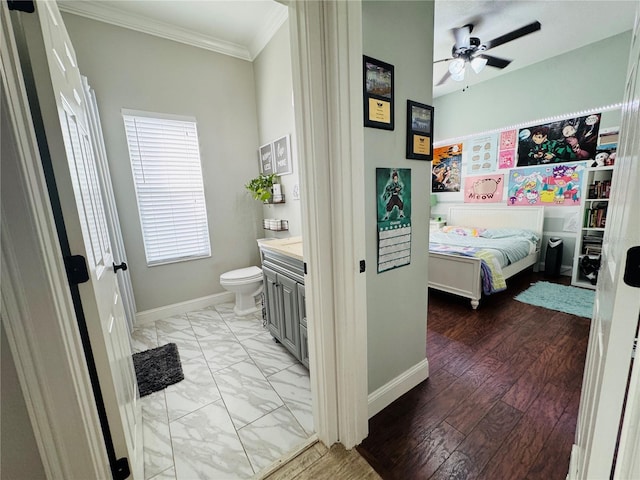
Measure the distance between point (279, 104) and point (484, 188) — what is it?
3.67 meters

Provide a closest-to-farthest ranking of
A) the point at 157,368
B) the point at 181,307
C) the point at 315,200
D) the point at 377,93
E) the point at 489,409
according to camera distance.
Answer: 1. the point at 315,200
2. the point at 377,93
3. the point at 489,409
4. the point at 157,368
5. the point at 181,307

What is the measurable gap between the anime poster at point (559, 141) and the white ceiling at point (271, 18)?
3.08 feet

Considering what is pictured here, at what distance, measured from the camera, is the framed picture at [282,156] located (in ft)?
8.75

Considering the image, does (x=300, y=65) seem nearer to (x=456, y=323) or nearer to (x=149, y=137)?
(x=149, y=137)

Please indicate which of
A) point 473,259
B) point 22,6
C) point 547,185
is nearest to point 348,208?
point 22,6

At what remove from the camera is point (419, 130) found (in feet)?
4.62

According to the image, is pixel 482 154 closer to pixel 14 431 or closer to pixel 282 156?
pixel 282 156

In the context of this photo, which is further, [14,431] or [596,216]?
[596,216]

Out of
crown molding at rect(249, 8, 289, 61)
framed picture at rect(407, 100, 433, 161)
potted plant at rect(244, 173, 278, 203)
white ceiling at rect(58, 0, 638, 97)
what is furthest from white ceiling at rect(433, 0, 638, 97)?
potted plant at rect(244, 173, 278, 203)

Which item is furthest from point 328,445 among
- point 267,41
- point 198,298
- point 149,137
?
point 267,41

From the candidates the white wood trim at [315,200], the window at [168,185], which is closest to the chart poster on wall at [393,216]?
the white wood trim at [315,200]

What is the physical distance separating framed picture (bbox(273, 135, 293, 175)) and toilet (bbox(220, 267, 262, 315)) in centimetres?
117

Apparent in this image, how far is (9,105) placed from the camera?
60 cm

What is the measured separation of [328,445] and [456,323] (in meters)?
1.76
